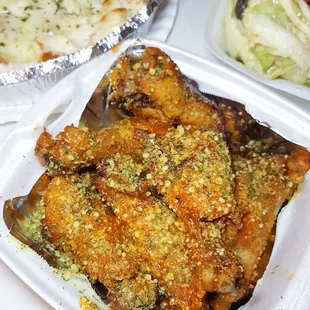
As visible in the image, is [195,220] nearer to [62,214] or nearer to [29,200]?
[62,214]

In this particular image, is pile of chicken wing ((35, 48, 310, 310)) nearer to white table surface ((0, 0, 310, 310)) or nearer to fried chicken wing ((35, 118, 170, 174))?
fried chicken wing ((35, 118, 170, 174))

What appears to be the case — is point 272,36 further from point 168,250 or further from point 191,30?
point 168,250

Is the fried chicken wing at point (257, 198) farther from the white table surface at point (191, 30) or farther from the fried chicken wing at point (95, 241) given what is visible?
the white table surface at point (191, 30)

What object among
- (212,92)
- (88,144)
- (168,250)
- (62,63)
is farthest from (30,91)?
(168,250)

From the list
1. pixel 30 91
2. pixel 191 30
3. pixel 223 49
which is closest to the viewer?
pixel 30 91

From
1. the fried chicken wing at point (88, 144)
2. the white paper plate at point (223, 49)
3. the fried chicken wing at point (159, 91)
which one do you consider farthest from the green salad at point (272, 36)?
the fried chicken wing at point (88, 144)

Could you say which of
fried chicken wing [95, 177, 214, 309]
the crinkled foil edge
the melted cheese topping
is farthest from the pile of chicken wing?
the melted cheese topping
